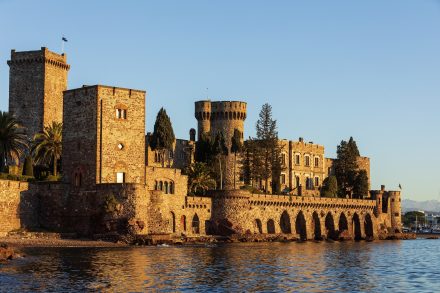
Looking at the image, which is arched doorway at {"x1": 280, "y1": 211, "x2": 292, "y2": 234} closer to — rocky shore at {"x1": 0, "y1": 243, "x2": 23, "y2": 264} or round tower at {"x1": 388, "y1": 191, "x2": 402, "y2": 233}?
round tower at {"x1": 388, "y1": 191, "x2": 402, "y2": 233}

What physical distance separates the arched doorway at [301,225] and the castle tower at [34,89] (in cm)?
3379

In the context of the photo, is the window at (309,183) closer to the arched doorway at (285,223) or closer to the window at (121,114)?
the arched doorway at (285,223)

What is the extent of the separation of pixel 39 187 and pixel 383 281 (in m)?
37.4

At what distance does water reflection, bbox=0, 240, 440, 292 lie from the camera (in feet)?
142

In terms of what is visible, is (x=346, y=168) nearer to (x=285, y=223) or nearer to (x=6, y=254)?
(x=285, y=223)

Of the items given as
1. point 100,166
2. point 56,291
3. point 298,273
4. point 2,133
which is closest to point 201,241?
point 100,166

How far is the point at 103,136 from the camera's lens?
243ft

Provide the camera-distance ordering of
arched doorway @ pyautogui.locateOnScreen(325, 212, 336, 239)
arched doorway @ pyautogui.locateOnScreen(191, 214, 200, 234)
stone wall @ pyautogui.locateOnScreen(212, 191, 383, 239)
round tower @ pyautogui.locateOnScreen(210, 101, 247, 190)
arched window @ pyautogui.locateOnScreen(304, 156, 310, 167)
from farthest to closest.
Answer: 1. arched window @ pyautogui.locateOnScreen(304, 156, 310, 167)
2. round tower @ pyautogui.locateOnScreen(210, 101, 247, 190)
3. arched doorway @ pyautogui.locateOnScreen(325, 212, 336, 239)
4. stone wall @ pyautogui.locateOnScreen(212, 191, 383, 239)
5. arched doorway @ pyautogui.locateOnScreen(191, 214, 200, 234)

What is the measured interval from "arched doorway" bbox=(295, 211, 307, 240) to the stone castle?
13 cm

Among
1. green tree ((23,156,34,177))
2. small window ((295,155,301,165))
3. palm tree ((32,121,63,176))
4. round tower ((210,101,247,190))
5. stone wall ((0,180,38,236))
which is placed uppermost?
round tower ((210,101,247,190))

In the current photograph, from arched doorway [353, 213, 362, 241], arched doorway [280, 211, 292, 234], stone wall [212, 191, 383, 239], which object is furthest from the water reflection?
arched doorway [353, 213, 362, 241]

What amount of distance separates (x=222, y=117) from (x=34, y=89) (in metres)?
Answer: 28.4

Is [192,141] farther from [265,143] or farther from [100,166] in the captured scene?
[100,166]

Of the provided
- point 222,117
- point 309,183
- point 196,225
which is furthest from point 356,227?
point 196,225
